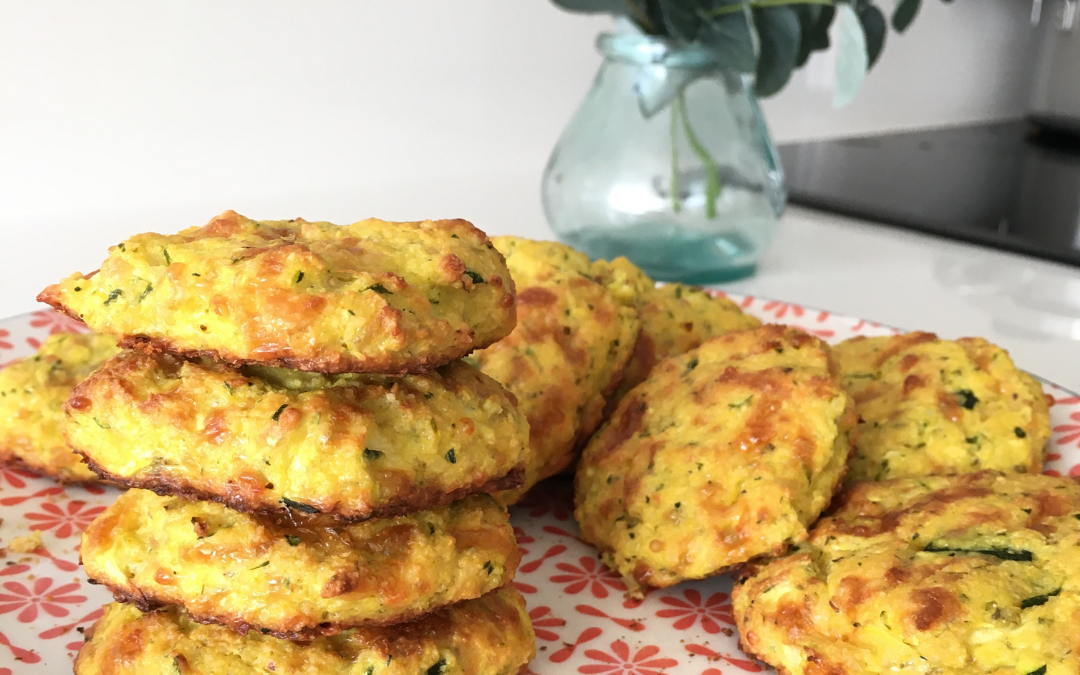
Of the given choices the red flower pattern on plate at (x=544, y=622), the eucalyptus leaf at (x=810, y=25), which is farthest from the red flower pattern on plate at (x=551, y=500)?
the eucalyptus leaf at (x=810, y=25)

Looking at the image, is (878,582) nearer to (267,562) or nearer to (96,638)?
(267,562)

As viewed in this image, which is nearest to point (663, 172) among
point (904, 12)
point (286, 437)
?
point (904, 12)

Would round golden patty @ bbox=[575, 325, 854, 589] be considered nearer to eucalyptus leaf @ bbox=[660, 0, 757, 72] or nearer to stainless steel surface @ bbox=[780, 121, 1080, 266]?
eucalyptus leaf @ bbox=[660, 0, 757, 72]

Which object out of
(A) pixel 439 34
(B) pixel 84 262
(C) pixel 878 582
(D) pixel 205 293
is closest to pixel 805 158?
(A) pixel 439 34

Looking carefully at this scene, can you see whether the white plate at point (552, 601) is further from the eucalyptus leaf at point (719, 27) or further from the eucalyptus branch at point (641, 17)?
the eucalyptus branch at point (641, 17)

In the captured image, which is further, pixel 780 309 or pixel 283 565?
pixel 780 309

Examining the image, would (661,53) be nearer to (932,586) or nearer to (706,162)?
(706,162)
